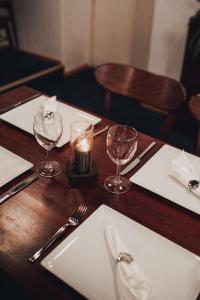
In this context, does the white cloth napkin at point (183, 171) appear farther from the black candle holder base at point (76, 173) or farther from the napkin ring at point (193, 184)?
the black candle holder base at point (76, 173)

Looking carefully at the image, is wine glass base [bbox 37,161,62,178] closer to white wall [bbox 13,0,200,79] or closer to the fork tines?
the fork tines

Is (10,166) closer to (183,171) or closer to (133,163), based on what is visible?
(133,163)

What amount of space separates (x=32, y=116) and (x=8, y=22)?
2.70 metres

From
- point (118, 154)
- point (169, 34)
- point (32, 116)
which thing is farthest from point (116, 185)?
point (169, 34)

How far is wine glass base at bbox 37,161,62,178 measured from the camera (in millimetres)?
921

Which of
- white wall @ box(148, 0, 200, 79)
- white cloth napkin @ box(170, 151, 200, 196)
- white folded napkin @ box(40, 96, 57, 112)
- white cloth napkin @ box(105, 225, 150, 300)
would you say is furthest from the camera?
white wall @ box(148, 0, 200, 79)

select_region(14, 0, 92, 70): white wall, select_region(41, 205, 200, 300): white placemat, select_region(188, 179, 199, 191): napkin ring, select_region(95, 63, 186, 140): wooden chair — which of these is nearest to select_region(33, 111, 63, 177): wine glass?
select_region(41, 205, 200, 300): white placemat

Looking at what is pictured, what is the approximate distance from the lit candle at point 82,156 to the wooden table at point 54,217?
1.8 inches

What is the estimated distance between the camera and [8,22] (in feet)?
11.4

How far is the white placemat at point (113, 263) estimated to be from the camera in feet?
2.06

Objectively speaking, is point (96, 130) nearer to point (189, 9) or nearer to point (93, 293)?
point (93, 293)

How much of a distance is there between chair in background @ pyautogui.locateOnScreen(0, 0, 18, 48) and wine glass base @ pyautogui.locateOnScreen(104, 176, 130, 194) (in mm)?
2997

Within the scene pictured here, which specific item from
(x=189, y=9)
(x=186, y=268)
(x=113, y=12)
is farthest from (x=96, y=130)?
(x=113, y=12)

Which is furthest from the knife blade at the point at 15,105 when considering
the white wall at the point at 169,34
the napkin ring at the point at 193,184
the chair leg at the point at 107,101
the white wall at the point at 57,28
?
the white wall at the point at 57,28
